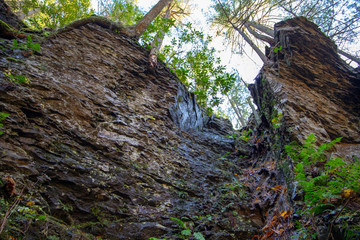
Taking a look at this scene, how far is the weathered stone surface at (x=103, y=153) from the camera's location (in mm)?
3105

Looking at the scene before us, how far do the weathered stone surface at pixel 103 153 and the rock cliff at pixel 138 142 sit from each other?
0.02 meters

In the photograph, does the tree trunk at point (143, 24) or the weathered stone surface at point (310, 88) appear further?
the tree trunk at point (143, 24)

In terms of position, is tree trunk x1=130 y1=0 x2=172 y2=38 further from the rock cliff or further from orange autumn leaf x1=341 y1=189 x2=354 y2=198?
orange autumn leaf x1=341 y1=189 x2=354 y2=198

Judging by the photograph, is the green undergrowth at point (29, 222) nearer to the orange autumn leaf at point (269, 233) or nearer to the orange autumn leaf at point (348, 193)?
the orange autumn leaf at point (269, 233)

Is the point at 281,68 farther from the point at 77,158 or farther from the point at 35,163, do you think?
the point at 35,163

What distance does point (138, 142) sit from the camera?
5.18 m

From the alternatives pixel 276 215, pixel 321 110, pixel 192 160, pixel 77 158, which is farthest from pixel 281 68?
pixel 77 158

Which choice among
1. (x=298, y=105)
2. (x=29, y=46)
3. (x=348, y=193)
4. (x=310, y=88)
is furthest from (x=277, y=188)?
(x=29, y=46)

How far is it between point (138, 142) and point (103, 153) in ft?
3.59

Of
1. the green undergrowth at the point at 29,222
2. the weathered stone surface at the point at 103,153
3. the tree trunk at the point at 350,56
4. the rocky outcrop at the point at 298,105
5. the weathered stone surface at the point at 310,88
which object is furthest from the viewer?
the tree trunk at the point at 350,56

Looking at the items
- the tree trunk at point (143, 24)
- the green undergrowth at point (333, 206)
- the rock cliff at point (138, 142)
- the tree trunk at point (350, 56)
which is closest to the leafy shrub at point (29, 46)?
the rock cliff at point (138, 142)

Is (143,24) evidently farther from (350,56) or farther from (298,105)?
(350,56)

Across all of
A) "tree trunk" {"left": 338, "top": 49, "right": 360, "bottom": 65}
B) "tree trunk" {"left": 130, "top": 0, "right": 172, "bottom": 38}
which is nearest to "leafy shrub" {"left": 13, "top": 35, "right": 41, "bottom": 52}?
"tree trunk" {"left": 130, "top": 0, "right": 172, "bottom": 38}

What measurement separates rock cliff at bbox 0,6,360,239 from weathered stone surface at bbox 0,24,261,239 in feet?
0.08
